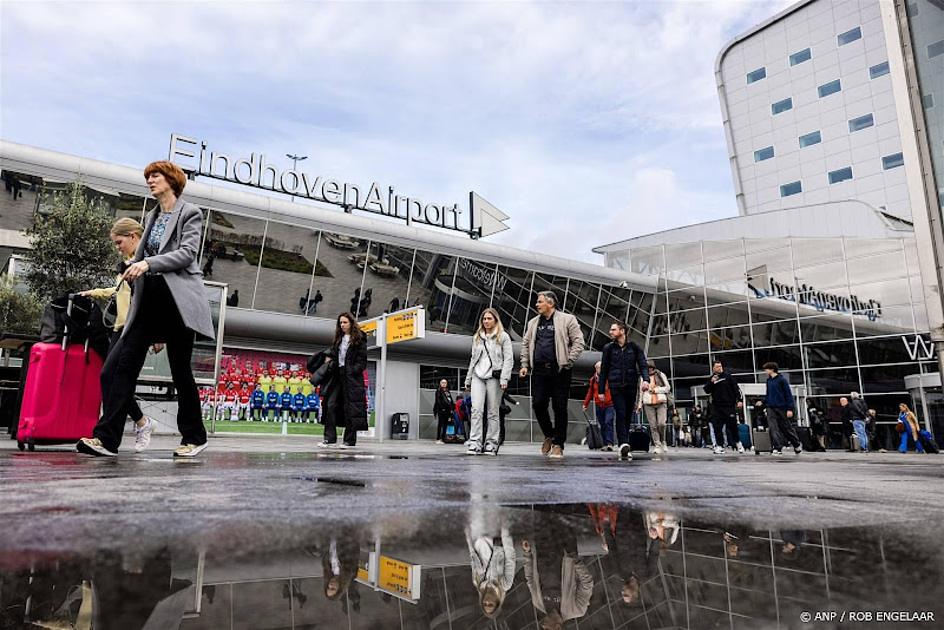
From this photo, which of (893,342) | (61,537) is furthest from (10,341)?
(893,342)

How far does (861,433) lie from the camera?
19.8m

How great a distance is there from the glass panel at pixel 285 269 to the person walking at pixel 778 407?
15118 mm

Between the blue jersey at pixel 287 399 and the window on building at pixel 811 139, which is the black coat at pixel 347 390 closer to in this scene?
the blue jersey at pixel 287 399

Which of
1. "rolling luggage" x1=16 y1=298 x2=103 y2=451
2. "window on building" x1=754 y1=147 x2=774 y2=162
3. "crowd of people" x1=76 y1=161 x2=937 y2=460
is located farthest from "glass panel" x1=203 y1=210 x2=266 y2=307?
"window on building" x1=754 y1=147 x2=774 y2=162

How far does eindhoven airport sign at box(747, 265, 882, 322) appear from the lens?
2444 cm

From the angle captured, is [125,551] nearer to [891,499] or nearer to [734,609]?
[734,609]

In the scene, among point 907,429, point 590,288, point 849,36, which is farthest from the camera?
point 849,36

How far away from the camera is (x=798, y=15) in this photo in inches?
1806

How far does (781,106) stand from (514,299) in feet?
103

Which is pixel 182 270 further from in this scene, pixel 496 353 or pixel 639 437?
pixel 639 437

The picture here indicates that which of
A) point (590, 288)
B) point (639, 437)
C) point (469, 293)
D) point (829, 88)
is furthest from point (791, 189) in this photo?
point (639, 437)

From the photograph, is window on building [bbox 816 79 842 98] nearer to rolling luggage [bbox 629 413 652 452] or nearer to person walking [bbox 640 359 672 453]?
person walking [bbox 640 359 672 453]

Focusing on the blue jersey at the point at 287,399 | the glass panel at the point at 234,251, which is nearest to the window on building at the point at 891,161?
the glass panel at the point at 234,251

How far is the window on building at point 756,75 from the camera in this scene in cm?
4747
